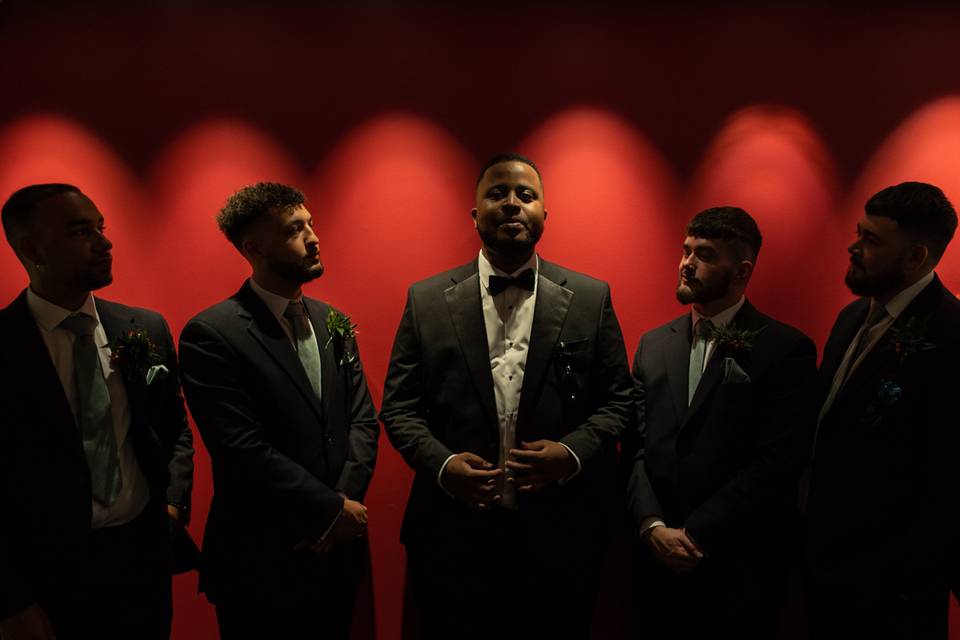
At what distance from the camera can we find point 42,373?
233 cm

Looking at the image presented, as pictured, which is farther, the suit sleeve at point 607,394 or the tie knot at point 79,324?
the suit sleeve at point 607,394

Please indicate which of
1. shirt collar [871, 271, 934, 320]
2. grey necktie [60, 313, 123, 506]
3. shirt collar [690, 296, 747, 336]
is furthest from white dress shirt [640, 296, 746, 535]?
grey necktie [60, 313, 123, 506]

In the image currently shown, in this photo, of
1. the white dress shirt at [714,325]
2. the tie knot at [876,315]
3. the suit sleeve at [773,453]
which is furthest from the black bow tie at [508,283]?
the tie knot at [876,315]

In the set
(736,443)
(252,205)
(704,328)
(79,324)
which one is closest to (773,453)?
(736,443)

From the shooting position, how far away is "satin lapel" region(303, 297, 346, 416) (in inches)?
108

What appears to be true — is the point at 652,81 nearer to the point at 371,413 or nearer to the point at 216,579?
the point at 371,413

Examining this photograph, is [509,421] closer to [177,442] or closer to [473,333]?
[473,333]

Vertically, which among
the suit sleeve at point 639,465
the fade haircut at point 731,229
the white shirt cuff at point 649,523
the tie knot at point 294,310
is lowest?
the white shirt cuff at point 649,523

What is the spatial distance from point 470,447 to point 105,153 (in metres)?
2.46

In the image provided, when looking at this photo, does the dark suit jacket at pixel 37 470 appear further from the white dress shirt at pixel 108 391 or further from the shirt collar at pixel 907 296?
the shirt collar at pixel 907 296

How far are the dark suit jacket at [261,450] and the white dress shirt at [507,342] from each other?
0.64m

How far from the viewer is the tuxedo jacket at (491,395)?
2.73 meters

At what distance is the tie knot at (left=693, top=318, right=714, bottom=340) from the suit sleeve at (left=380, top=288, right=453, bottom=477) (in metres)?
1.24

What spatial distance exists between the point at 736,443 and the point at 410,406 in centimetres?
140
